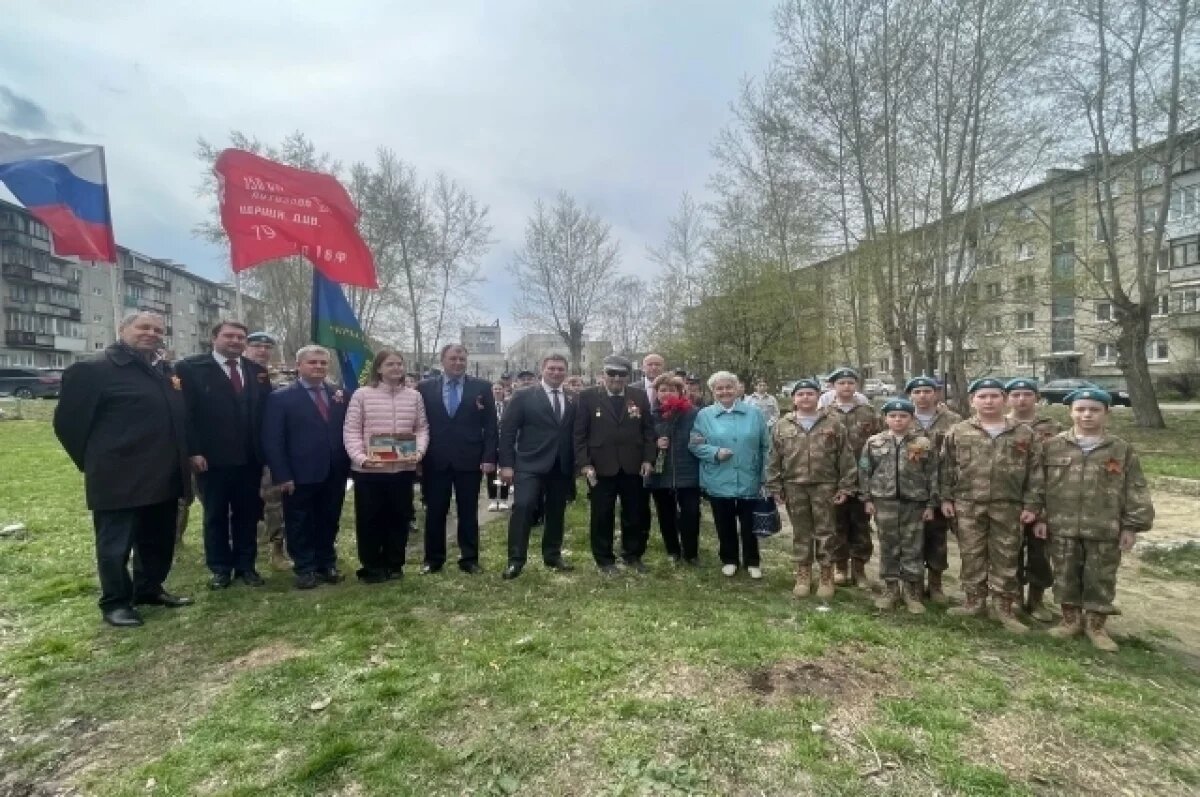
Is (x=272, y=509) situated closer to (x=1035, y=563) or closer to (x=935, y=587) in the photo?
Answer: (x=935, y=587)

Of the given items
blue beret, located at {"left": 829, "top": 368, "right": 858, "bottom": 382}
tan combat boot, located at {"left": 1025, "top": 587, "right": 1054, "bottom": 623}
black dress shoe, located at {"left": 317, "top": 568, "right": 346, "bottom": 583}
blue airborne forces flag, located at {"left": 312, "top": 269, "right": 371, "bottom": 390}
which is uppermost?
blue airborne forces flag, located at {"left": 312, "top": 269, "right": 371, "bottom": 390}

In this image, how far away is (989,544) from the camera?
473 cm

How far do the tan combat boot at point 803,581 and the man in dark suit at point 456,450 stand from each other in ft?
9.06

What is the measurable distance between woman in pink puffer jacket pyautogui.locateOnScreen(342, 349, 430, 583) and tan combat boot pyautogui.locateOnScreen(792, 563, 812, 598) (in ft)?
10.9

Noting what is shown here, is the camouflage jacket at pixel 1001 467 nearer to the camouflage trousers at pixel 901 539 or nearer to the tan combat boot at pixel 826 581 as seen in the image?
the camouflage trousers at pixel 901 539

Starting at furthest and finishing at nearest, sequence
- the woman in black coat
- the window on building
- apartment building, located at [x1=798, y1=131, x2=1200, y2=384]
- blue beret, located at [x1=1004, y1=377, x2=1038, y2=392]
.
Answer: the window on building < apartment building, located at [x1=798, y1=131, x2=1200, y2=384] < the woman in black coat < blue beret, located at [x1=1004, y1=377, x2=1038, y2=392]

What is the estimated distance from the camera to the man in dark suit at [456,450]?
5652 millimetres

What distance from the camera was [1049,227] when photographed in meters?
17.6

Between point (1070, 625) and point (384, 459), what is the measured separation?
5.17m

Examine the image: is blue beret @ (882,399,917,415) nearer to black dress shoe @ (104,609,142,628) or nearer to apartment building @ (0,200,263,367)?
black dress shoe @ (104,609,142,628)

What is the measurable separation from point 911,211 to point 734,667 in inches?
660

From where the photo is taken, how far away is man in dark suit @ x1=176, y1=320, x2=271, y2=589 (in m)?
5.16

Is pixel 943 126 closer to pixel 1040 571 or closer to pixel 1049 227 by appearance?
pixel 1049 227

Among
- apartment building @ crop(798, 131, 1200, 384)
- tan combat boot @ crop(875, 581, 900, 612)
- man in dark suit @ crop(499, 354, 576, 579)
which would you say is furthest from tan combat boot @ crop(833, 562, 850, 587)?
apartment building @ crop(798, 131, 1200, 384)
